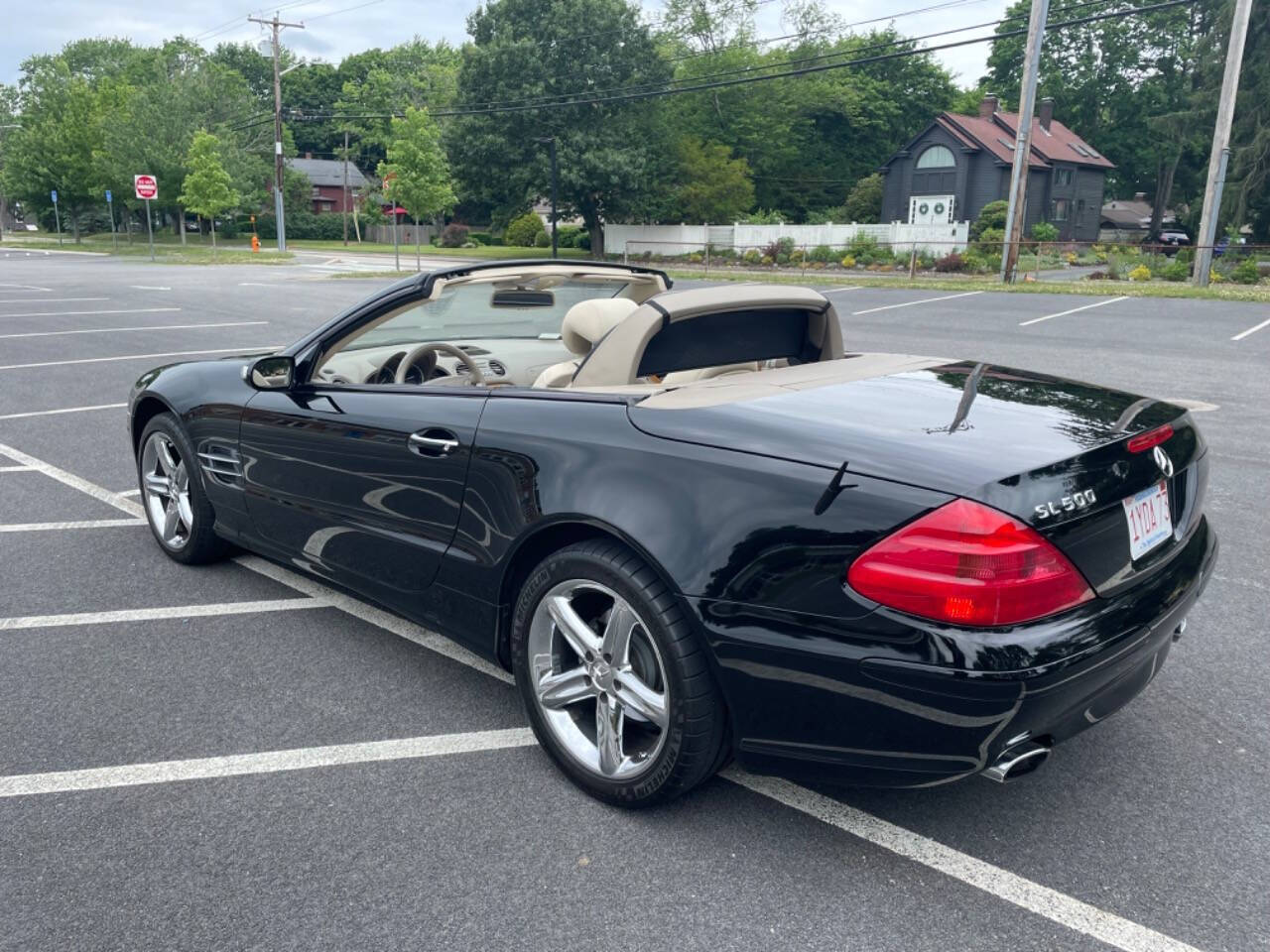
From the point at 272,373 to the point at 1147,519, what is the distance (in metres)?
3.18

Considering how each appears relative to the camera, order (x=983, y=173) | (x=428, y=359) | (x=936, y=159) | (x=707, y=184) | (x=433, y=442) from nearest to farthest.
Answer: (x=433, y=442)
(x=428, y=359)
(x=707, y=184)
(x=983, y=173)
(x=936, y=159)

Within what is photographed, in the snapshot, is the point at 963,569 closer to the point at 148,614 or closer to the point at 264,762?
the point at 264,762

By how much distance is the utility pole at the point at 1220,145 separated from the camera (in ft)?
78.4

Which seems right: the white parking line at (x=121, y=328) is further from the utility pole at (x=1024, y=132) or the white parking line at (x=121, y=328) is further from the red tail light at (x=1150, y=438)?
the utility pole at (x=1024, y=132)

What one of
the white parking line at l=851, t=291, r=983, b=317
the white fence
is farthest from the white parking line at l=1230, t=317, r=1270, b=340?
the white fence

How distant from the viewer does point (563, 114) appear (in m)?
45.9

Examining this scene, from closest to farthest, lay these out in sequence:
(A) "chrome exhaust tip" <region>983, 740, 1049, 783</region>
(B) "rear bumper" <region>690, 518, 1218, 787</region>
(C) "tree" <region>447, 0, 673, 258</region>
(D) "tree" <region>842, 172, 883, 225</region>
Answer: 1. (B) "rear bumper" <region>690, 518, 1218, 787</region>
2. (A) "chrome exhaust tip" <region>983, 740, 1049, 783</region>
3. (C) "tree" <region>447, 0, 673, 258</region>
4. (D) "tree" <region>842, 172, 883, 225</region>

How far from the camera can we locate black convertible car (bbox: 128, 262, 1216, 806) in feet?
7.34

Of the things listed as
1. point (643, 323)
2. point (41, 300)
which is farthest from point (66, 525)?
point (41, 300)

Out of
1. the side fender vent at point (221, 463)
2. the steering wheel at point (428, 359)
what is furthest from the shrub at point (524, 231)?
the steering wheel at point (428, 359)

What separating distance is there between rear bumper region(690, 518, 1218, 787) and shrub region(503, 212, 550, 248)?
185ft

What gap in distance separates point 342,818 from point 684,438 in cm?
139

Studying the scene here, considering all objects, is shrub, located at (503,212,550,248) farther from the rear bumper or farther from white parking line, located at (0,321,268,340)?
the rear bumper

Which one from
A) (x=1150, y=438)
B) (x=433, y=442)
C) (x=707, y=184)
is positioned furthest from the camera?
(x=707, y=184)
